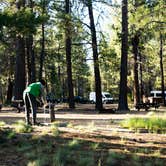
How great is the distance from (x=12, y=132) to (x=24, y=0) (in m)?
20.4

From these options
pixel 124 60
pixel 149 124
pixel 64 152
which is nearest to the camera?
pixel 64 152

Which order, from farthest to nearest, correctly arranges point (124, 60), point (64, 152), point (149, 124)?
Answer: point (124, 60) < point (149, 124) < point (64, 152)

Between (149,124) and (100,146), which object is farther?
(149,124)

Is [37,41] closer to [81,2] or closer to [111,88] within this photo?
[81,2]

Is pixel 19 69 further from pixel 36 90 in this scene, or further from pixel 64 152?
pixel 64 152

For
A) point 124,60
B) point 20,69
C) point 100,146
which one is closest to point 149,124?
point 100,146

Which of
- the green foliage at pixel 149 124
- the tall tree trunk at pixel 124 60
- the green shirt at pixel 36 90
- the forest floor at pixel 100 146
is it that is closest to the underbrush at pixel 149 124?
the green foliage at pixel 149 124

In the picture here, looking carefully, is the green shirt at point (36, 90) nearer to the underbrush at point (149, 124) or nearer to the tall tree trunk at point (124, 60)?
the underbrush at point (149, 124)

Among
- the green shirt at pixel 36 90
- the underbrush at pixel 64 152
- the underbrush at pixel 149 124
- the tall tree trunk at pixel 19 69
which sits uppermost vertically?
the tall tree trunk at pixel 19 69

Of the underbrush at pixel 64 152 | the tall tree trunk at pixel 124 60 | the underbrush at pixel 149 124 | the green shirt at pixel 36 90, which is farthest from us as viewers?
the tall tree trunk at pixel 124 60

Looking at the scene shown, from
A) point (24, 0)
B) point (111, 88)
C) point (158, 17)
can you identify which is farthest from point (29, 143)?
point (111, 88)

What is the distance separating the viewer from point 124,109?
31.0 m

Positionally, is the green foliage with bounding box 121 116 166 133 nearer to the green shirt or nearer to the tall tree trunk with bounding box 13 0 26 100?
the green shirt

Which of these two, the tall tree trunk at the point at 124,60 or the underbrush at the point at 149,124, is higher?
the tall tree trunk at the point at 124,60
